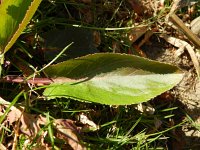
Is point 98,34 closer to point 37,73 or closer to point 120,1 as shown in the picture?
point 120,1

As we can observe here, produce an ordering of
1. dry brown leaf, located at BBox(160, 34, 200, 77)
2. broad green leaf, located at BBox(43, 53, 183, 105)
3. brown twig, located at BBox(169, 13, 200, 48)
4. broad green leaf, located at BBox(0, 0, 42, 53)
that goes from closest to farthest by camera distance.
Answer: broad green leaf, located at BBox(0, 0, 42, 53), broad green leaf, located at BBox(43, 53, 183, 105), brown twig, located at BBox(169, 13, 200, 48), dry brown leaf, located at BBox(160, 34, 200, 77)

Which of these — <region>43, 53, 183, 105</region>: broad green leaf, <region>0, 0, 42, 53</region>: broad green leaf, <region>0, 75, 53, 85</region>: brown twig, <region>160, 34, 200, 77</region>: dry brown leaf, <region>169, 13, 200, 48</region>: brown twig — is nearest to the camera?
<region>0, 0, 42, 53</region>: broad green leaf

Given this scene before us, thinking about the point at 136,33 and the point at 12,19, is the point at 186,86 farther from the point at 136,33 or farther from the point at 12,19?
the point at 12,19

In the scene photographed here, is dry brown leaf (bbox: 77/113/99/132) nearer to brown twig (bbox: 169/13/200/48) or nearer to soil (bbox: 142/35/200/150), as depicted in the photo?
soil (bbox: 142/35/200/150)

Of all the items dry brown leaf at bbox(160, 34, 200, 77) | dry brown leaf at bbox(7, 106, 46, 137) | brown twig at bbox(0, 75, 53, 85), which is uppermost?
dry brown leaf at bbox(160, 34, 200, 77)

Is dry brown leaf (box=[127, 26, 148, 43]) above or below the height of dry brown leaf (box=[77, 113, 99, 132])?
above

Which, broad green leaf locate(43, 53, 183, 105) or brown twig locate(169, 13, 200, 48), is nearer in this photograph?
broad green leaf locate(43, 53, 183, 105)

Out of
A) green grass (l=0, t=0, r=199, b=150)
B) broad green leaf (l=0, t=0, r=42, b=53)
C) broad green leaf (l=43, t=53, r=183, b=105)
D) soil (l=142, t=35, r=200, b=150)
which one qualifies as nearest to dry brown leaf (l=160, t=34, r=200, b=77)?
soil (l=142, t=35, r=200, b=150)

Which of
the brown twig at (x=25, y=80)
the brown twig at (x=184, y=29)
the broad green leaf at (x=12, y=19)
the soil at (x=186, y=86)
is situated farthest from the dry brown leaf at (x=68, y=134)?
the brown twig at (x=184, y=29)
